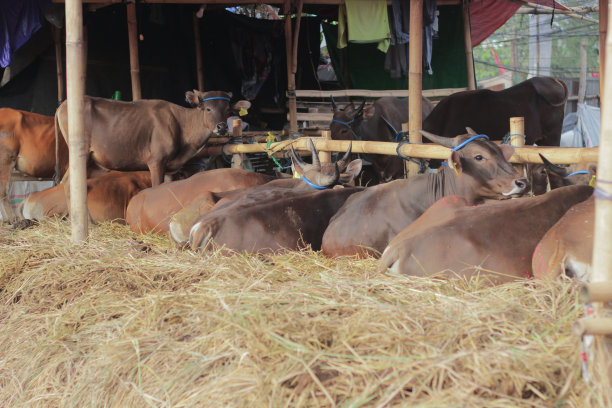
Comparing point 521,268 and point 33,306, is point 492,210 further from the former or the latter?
point 33,306

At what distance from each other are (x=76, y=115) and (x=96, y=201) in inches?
73.7

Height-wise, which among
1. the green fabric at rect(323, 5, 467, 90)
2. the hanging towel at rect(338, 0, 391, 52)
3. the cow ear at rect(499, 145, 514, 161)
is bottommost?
the cow ear at rect(499, 145, 514, 161)

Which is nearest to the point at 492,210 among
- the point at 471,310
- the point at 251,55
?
the point at 471,310

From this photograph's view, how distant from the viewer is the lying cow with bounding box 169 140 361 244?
5379 mm

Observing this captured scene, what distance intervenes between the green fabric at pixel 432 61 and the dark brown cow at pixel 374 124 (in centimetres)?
139

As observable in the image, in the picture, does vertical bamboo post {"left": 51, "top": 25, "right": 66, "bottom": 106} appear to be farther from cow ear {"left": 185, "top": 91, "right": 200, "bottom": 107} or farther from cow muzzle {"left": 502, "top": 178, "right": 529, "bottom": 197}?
cow muzzle {"left": 502, "top": 178, "right": 529, "bottom": 197}

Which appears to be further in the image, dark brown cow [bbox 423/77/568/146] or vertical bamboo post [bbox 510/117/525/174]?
dark brown cow [bbox 423/77/568/146]

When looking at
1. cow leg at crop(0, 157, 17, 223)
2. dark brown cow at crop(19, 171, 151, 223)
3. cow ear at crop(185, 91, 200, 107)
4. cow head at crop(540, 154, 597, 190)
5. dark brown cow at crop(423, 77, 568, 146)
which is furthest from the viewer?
dark brown cow at crop(423, 77, 568, 146)

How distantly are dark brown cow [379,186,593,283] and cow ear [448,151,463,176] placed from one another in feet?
2.61

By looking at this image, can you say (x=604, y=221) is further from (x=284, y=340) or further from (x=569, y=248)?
(x=284, y=340)

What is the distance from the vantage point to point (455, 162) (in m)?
4.46

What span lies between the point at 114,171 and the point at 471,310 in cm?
639

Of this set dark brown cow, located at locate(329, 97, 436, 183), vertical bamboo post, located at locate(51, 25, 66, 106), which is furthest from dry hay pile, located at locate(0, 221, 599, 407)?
vertical bamboo post, located at locate(51, 25, 66, 106)

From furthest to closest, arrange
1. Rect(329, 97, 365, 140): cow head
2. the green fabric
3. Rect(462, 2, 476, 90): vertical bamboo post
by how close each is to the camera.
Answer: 1. the green fabric
2. Rect(462, 2, 476, 90): vertical bamboo post
3. Rect(329, 97, 365, 140): cow head
